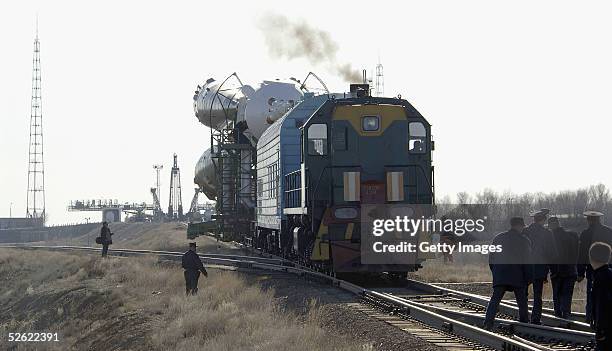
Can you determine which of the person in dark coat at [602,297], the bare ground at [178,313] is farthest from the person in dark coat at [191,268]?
the person in dark coat at [602,297]

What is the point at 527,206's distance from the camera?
74125 mm

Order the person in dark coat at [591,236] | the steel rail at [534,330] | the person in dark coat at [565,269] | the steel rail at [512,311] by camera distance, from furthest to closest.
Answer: the person in dark coat at [565,269] → the person in dark coat at [591,236] → the steel rail at [512,311] → the steel rail at [534,330]

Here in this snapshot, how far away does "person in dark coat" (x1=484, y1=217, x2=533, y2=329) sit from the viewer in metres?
13.0

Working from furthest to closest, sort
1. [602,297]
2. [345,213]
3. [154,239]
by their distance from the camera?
[154,239] → [345,213] → [602,297]

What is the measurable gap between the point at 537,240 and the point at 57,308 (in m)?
16.8

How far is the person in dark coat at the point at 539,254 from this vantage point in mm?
13570

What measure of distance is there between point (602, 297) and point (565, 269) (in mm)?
5452

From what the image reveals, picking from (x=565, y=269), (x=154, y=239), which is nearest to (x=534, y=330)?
(x=565, y=269)

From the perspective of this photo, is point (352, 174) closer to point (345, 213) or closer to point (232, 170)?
point (345, 213)

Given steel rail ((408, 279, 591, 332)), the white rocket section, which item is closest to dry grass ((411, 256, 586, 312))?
steel rail ((408, 279, 591, 332))

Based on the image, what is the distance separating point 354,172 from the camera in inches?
793

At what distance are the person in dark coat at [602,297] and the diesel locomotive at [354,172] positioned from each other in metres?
11.0

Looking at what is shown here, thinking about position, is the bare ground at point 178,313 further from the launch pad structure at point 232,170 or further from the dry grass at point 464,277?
the launch pad structure at point 232,170

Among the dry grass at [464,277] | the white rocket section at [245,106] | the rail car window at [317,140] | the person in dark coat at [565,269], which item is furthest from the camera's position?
the white rocket section at [245,106]
